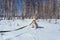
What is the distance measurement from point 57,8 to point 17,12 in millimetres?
2613

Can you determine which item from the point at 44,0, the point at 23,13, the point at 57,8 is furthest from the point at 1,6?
the point at 57,8

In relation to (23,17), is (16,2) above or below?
above

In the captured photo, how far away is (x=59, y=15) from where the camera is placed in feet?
33.0

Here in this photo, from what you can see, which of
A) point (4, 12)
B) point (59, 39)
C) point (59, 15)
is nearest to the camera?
point (59, 39)

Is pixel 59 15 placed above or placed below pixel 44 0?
below

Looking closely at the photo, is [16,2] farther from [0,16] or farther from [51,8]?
[51,8]

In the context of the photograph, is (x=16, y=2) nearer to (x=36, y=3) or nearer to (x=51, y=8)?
(x=36, y=3)

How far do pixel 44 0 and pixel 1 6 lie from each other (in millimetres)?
2987

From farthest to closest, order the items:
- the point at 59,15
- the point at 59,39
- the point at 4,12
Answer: the point at 4,12
the point at 59,15
the point at 59,39

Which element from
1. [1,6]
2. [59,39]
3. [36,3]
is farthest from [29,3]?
[59,39]

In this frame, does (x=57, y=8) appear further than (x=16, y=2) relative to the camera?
No

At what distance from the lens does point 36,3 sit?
1098 centimetres

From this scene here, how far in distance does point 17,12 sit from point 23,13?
535 millimetres

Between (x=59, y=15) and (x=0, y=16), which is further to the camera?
(x=0, y=16)
